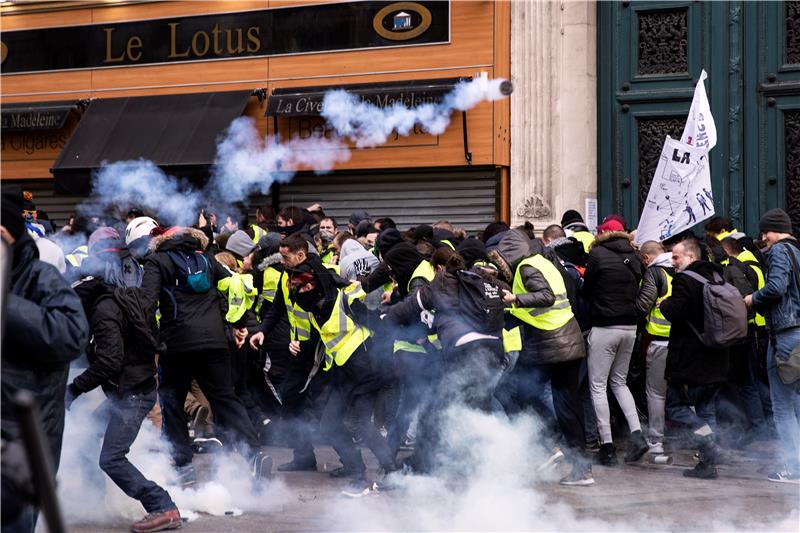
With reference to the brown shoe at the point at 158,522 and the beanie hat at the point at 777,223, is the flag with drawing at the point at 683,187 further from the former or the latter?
the brown shoe at the point at 158,522

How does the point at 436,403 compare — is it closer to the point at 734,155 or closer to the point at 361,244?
the point at 361,244

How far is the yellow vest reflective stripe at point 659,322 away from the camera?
9.64 m

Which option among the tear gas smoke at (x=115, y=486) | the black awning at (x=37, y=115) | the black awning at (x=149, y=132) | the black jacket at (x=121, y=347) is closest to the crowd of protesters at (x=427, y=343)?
the black jacket at (x=121, y=347)

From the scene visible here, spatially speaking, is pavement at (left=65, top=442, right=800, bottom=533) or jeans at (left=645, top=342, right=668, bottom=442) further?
jeans at (left=645, top=342, right=668, bottom=442)

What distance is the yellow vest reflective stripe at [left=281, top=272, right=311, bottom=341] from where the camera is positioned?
8836 mm

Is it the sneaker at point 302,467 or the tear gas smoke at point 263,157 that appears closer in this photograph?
the sneaker at point 302,467

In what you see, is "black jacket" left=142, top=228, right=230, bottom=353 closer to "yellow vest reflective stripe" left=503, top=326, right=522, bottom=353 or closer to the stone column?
"yellow vest reflective stripe" left=503, top=326, right=522, bottom=353

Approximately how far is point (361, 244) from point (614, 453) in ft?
9.48

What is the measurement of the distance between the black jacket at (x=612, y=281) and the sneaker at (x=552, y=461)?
4.40ft

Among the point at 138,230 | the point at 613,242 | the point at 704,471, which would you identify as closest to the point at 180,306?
the point at 138,230

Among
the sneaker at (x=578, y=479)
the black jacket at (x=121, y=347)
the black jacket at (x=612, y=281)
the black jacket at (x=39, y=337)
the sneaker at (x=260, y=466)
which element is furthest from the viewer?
the black jacket at (x=612, y=281)

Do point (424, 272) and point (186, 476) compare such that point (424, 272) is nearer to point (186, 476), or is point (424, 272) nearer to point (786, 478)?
point (186, 476)

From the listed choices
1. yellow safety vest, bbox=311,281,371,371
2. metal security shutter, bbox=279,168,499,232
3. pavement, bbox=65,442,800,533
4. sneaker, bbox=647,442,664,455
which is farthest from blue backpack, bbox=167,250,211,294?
metal security shutter, bbox=279,168,499,232

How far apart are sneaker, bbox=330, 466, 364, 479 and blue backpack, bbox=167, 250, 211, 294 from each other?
1599mm
